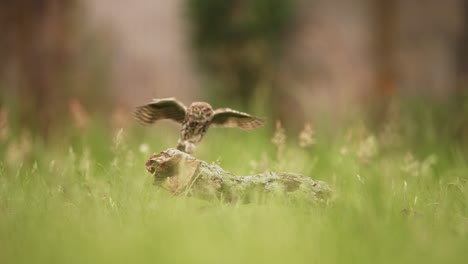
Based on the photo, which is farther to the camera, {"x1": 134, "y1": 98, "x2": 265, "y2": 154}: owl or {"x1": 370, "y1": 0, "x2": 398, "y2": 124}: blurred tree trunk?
{"x1": 370, "y1": 0, "x2": 398, "y2": 124}: blurred tree trunk

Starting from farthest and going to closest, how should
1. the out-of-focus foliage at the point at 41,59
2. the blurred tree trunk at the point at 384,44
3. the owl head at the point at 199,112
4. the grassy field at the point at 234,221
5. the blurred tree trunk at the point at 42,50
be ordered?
the blurred tree trunk at the point at 384,44, the blurred tree trunk at the point at 42,50, the out-of-focus foliage at the point at 41,59, the owl head at the point at 199,112, the grassy field at the point at 234,221

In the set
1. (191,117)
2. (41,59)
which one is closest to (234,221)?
(191,117)

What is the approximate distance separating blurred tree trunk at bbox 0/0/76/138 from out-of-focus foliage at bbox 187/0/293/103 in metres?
1.83

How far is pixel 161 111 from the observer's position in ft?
7.54

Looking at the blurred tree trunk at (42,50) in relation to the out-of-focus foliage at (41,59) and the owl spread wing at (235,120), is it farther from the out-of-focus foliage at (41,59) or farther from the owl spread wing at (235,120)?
the owl spread wing at (235,120)

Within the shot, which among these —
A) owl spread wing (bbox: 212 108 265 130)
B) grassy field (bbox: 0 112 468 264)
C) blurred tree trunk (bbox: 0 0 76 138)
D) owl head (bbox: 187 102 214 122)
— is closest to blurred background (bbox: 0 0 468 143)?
blurred tree trunk (bbox: 0 0 76 138)

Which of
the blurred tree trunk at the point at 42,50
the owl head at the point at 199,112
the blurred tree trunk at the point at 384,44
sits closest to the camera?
the owl head at the point at 199,112

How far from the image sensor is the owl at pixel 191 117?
2.23m

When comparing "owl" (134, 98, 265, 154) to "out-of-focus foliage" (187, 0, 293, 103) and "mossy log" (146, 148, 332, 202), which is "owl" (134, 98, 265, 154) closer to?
"mossy log" (146, 148, 332, 202)

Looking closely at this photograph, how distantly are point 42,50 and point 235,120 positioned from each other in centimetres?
410

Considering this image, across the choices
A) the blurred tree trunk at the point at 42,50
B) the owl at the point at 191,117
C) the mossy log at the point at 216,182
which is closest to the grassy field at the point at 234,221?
the mossy log at the point at 216,182

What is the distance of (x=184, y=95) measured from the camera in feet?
26.5

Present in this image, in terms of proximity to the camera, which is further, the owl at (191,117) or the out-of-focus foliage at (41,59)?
the out-of-focus foliage at (41,59)

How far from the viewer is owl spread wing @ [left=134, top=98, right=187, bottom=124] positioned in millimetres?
2252
